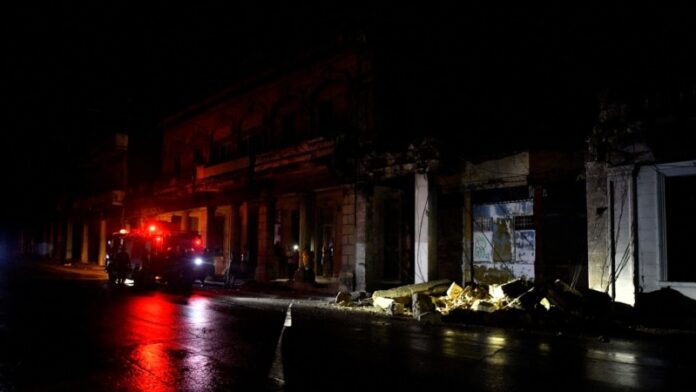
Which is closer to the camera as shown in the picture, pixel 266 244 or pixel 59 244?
pixel 266 244

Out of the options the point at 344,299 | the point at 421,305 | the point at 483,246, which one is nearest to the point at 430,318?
the point at 421,305

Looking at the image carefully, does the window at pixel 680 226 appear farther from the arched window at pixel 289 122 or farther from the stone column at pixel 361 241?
the arched window at pixel 289 122

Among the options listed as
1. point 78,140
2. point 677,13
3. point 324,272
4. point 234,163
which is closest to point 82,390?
point 677,13

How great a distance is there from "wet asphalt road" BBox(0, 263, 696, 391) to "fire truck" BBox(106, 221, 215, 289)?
6399 mm

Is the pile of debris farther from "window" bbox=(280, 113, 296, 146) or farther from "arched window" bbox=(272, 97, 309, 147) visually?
"window" bbox=(280, 113, 296, 146)

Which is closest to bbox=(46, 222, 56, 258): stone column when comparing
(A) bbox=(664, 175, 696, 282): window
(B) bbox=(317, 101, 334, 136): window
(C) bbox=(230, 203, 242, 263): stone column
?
(C) bbox=(230, 203, 242, 263): stone column

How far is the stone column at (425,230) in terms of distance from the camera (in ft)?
54.0

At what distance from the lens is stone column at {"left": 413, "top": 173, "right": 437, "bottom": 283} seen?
16453 millimetres

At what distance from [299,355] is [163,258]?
45.0 ft

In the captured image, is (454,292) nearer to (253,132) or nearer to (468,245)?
(468,245)

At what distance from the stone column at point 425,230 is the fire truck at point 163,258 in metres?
9.04

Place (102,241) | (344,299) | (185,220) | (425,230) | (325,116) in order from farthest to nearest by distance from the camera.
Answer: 1. (102,241)
2. (185,220)
3. (325,116)
4. (425,230)
5. (344,299)

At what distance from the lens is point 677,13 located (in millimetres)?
13188

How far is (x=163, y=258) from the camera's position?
779 inches
